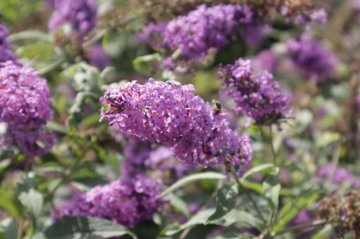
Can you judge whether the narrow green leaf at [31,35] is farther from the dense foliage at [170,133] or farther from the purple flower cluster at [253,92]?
the purple flower cluster at [253,92]

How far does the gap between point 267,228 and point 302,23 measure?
3.82ft

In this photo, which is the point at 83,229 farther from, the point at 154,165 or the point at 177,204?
the point at 154,165

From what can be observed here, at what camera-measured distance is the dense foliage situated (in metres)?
2.43

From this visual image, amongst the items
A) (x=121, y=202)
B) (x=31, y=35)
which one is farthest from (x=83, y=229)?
(x=31, y=35)

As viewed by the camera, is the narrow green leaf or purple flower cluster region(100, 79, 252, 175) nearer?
purple flower cluster region(100, 79, 252, 175)

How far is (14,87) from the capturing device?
2.52m

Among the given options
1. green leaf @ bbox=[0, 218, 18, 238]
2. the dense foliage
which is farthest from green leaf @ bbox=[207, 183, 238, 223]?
green leaf @ bbox=[0, 218, 18, 238]

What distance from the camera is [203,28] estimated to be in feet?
10.3

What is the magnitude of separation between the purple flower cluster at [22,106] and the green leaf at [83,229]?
37 cm

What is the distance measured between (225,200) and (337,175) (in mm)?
1845

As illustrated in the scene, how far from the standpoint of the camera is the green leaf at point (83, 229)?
A: 8.97 ft

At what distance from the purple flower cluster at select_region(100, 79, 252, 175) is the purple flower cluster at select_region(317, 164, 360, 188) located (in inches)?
81.4

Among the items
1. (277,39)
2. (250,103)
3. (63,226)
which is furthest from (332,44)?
(63,226)

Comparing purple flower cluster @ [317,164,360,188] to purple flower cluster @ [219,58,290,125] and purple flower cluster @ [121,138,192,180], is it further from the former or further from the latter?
purple flower cluster @ [219,58,290,125]
